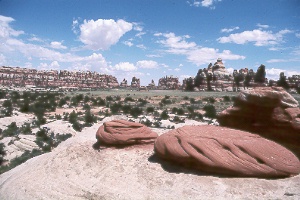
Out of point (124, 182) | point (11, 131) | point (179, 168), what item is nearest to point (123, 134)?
point (124, 182)

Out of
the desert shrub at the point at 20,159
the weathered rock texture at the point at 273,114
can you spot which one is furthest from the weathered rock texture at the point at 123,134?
the desert shrub at the point at 20,159

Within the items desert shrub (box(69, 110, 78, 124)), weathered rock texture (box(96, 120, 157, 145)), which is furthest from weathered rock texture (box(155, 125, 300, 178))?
desert shrub (box(69, 110, 78, 124))

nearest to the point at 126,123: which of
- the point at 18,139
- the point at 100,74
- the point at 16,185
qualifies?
the point at 16,185

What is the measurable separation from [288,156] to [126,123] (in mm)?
5481

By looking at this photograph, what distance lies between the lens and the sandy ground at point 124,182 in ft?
21.4

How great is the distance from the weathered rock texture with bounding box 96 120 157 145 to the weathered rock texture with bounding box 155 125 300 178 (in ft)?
6.75

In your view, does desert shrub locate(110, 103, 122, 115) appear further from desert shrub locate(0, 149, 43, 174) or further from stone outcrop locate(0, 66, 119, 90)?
stone outcrop locate(0, 66, 119, 90)

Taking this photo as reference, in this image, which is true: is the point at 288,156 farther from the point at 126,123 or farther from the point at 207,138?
the point at 126,123

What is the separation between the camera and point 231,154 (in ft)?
23.7

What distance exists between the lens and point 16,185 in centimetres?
784

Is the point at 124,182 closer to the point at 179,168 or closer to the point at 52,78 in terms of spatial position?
the point at 179,168

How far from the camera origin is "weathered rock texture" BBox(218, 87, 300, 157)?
8.16 m

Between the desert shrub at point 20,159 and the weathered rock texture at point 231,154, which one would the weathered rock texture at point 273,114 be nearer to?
the weathered rock texture at point 231,154

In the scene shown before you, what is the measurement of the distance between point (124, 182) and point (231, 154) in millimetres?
2913
